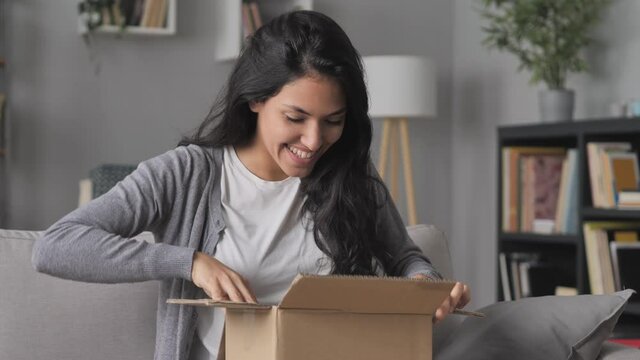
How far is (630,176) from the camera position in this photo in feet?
11.3

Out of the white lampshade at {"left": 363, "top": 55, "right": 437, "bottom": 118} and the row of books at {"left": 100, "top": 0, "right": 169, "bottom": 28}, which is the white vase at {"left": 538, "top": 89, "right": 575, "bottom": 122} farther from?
the row of books at {"left": 100, "top": 0, "right": 169, "bottom": 28}

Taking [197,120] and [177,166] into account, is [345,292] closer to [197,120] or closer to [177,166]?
[177,166]

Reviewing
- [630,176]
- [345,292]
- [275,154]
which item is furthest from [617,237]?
[345,292]

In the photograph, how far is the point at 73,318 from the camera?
6.04 feet

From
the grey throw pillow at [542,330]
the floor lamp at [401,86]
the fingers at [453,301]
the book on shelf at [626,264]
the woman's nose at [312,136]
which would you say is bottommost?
the book on shelf at [626,264]

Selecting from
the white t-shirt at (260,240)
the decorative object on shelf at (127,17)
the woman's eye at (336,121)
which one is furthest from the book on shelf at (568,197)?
the woman's eye at (336,121)

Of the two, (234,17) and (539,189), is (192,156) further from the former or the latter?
(234,17)

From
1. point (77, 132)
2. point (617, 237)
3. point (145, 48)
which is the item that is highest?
point (145, 48)

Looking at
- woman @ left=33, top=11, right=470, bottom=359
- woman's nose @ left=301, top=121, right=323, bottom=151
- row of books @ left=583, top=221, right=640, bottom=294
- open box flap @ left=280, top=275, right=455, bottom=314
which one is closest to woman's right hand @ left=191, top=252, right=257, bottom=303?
woman @ left=33, top=11, right=470, bottom=359

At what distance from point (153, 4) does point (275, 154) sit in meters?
2.73

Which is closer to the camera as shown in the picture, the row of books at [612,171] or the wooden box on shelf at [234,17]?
the row of books at [612,171]

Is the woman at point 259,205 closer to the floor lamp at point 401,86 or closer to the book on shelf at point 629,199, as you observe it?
the book on shelf at point 629,199

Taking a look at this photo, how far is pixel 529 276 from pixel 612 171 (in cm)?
63

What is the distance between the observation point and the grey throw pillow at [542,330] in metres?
1.80
